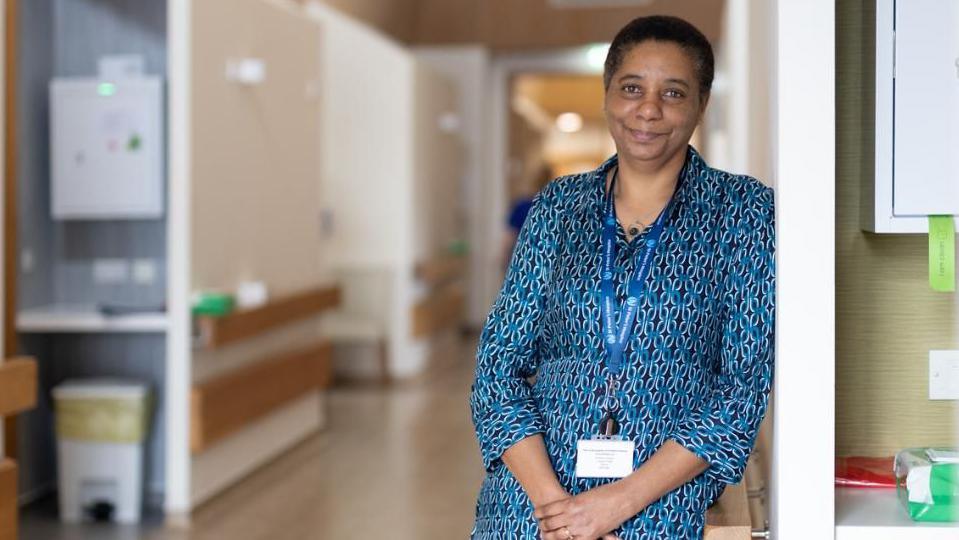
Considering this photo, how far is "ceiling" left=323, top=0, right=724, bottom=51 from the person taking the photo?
13.3 meters

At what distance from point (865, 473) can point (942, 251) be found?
487 millimetres

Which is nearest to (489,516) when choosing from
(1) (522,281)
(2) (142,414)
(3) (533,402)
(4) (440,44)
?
(3) (533,402)

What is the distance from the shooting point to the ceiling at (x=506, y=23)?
43.5ft

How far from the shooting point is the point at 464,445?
7.12 metres

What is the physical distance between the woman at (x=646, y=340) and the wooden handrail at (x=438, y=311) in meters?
7.69

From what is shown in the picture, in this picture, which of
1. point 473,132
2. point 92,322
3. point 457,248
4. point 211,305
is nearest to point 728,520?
point 211,305

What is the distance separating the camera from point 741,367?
7.40ft

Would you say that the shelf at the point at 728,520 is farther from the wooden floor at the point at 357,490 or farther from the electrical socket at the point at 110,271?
the electrical socket at the point at 110,271

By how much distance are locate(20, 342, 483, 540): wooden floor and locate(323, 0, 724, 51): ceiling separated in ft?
20.1

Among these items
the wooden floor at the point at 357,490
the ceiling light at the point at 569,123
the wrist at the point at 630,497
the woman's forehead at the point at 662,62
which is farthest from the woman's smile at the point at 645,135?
the ceiling light at the point at 569,123

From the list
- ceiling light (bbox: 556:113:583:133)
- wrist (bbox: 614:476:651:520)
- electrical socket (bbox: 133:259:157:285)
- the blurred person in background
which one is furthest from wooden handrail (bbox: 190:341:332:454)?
ceiling light (bbox: 556:113:583:133)

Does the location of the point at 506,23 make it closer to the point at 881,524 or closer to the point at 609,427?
the point at 609,427

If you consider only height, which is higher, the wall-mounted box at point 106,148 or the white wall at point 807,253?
the wall-mounted box at point 106,148

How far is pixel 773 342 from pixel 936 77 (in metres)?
0.55
